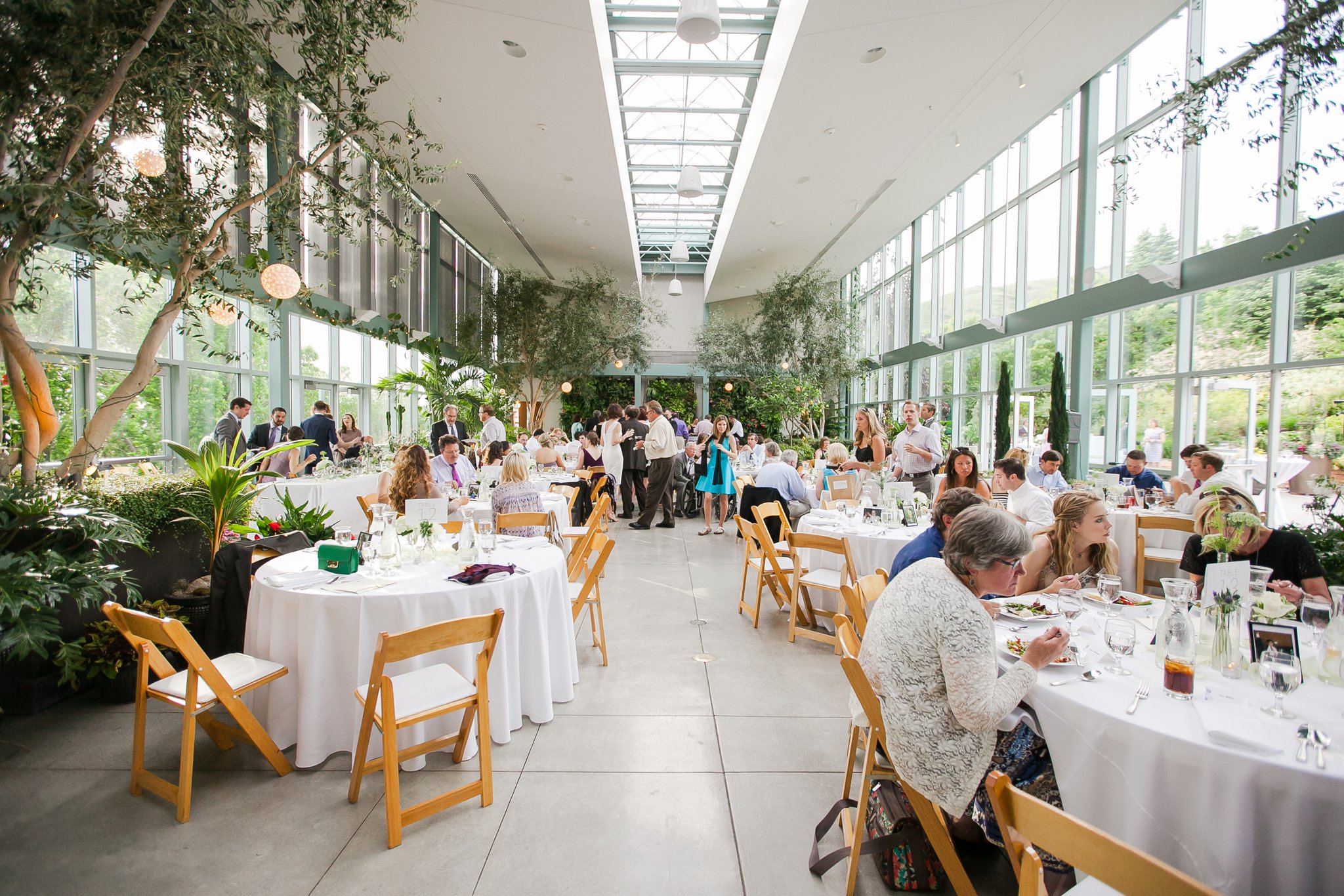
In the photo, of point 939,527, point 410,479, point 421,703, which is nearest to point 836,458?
point 410,479

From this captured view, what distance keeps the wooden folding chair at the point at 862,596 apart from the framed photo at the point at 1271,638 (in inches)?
43.2

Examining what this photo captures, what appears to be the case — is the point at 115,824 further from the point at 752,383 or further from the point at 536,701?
the point at 752,383

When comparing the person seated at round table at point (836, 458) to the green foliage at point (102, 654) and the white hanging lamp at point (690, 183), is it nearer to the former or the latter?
the white hanging lamp at point (690, 183)

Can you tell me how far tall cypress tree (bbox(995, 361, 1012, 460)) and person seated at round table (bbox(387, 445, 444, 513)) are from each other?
28.6ft

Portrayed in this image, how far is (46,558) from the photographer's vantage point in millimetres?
2527

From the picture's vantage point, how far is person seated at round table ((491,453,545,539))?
4.61m

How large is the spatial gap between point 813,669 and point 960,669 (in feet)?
7.70

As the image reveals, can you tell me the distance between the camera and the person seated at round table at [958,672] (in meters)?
1.76

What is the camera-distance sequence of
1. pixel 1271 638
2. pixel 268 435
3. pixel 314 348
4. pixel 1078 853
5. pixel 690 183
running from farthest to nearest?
1. pixel 314 348
2. pixel 690 183
3. pixel 268 435
4. pixel 1271 638
5. pixel 1078 853

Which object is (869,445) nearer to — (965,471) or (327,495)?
(965,471)

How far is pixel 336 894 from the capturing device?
204 centimetres

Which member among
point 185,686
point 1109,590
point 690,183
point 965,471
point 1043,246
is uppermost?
point 690,183

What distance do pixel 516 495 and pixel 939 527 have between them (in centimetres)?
301

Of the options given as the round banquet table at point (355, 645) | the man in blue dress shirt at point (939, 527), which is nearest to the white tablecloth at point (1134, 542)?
the man in blue dress shirt at point (939, 527)
